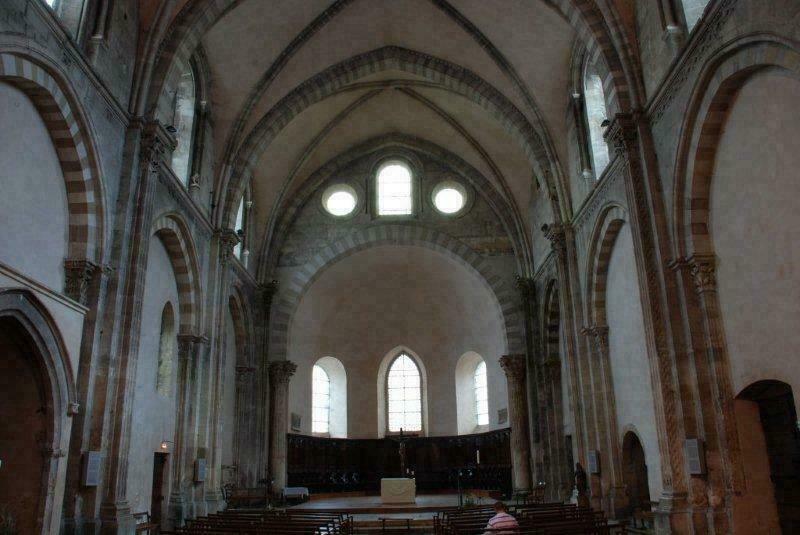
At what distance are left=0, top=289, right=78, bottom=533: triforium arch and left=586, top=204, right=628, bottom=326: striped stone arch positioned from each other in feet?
41.5

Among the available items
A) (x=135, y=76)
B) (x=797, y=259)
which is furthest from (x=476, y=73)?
(x=797, y=259)

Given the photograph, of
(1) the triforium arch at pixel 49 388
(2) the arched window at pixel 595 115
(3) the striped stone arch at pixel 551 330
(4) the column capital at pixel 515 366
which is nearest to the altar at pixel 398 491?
(4) the column capital at pixel 515 366

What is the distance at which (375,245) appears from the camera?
89.7 feet

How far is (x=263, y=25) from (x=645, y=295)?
13.0m

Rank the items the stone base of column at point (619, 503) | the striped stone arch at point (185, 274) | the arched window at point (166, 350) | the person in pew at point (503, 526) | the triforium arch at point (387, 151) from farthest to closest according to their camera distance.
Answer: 1. the triforium arch at point (387, 151)
2. the striped stone arch at point (185, 274)
3. the arched window at point (166, 350)
4. the stone base of column at point (619, 503)
5. the person in pew at point (503, 526)

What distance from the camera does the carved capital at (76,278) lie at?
12.4 metres

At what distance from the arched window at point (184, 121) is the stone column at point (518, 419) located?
13.5 metres

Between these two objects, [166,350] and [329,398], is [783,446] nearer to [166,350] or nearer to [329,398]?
[166,350]

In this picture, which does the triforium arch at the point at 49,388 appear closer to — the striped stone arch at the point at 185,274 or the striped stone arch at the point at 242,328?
the striped stone arch at the point at 185,274

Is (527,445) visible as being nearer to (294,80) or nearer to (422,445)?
(422,445)

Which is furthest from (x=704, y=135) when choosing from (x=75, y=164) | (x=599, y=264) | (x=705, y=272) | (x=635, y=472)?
(x=75, y=164)

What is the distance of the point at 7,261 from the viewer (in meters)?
10.5

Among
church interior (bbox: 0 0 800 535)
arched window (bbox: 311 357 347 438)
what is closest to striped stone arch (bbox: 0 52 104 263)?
church interior (bbox: 0 0 800 535)

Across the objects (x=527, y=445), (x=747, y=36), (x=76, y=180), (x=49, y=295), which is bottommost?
(x=527, y=445)
